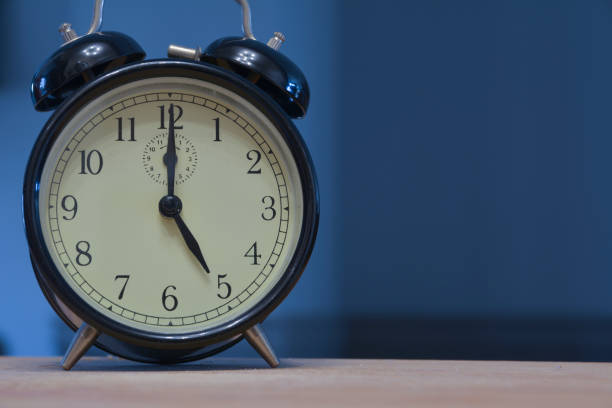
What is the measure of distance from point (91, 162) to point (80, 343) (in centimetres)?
21

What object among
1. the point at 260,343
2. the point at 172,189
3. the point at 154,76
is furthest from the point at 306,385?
the point at 154,76

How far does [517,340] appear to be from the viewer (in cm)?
116

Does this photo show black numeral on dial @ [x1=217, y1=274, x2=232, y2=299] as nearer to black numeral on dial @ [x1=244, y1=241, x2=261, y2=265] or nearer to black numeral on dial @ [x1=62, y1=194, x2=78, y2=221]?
black numeral on dial @ [x1=244, y1=241, x2=261, y2=265]

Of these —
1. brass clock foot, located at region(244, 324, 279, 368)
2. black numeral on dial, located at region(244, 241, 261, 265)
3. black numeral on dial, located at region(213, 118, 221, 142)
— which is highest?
black numeral on dial, located at region(213, 118, 221, 142)

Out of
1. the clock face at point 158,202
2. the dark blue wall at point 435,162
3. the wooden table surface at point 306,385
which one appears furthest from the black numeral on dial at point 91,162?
the dark blue wall at point 435,162

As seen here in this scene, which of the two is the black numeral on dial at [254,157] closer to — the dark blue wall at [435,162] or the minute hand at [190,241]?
the minute hand at [190,241]

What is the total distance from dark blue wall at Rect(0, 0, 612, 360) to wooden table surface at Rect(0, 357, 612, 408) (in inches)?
9.5

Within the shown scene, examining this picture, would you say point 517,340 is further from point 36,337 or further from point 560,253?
point 36,337

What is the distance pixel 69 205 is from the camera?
2.76ft

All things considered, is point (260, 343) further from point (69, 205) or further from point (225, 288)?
point (69, 205)

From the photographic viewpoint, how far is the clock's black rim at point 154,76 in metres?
0.81

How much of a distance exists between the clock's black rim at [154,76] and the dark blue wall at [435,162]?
331mm

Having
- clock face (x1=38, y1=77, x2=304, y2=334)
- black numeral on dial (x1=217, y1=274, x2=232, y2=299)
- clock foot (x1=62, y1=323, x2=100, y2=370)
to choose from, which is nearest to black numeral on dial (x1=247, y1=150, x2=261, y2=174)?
clock face (x1=38, y1=77, x2=304, y2=334)

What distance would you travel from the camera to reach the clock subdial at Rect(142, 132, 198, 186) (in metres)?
0.85
